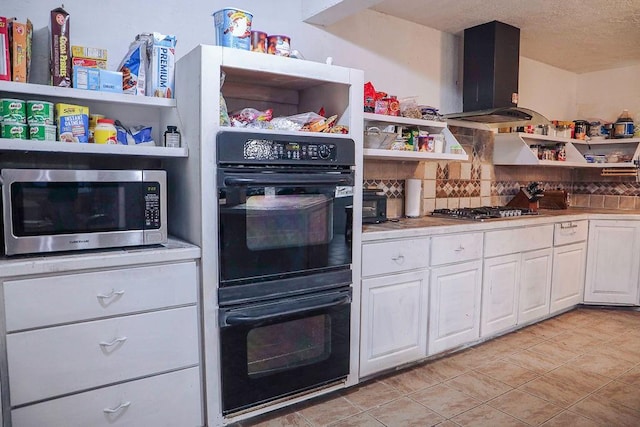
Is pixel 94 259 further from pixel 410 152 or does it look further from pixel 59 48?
pixel 410 152

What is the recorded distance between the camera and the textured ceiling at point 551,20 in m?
2.70

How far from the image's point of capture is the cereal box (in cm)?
167

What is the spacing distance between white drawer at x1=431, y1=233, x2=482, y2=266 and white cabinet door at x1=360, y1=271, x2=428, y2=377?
154mm

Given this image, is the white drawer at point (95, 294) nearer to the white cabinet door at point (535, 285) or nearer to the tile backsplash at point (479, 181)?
the tile backsplash at point (479, 181)

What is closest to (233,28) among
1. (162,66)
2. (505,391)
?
(162,66)

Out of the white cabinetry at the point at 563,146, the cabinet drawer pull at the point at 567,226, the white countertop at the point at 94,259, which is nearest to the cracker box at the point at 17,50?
the white countertop at the point at 94,259

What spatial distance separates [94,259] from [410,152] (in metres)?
1.83

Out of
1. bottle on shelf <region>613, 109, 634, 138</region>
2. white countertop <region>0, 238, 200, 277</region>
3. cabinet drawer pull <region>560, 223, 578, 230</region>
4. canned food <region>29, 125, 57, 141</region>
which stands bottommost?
cabinet drawer pull <region>560, 223, 578, 230</region>

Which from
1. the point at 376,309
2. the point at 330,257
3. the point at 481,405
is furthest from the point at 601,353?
the point at 330,257

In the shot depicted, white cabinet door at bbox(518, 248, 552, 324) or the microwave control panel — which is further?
white cabinet door at bbox(518, 248, 552, 324)

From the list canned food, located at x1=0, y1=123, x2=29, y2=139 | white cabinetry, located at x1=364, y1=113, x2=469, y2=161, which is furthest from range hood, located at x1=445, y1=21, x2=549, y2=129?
canned food, located at x1=0, y1=123, x2=29, y2=139

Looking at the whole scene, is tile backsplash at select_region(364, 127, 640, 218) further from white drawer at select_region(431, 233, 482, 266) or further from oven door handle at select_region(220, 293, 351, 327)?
oven door handle at select_region(220, 293, 351, 327)

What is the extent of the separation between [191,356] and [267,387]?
375 millimetres

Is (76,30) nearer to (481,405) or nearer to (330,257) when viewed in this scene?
(330,257)
